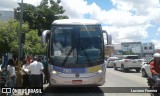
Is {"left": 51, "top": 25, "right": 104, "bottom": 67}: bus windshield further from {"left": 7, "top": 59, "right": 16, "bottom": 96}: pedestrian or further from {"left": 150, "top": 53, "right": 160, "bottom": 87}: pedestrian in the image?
{"left": 150, "top": 53, "right": 160, "bottom": 87}: pedestrian

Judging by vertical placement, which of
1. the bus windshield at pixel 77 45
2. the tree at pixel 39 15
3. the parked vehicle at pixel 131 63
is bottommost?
the parked vehicle at pixel 131 63

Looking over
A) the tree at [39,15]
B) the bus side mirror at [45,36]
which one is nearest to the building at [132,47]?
the tree at [39,15]

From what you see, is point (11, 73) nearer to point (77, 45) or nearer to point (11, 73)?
point (11, 73)

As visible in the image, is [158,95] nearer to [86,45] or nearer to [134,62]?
[86,45]

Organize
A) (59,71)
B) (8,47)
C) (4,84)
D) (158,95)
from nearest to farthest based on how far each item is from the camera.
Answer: (158,95) → (4,84) → (59,71) → (8,47)

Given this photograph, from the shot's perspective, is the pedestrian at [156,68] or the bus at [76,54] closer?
the pedestrian at [156,68]

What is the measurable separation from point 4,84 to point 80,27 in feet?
14.4

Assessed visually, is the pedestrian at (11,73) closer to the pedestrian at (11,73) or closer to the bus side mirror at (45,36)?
the pedestrian at (11,73)

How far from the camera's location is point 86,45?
14297 millimetres

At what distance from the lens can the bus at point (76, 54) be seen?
13.8 m

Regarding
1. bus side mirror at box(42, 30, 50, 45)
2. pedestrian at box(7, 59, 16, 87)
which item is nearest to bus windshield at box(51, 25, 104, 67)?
bus side mirror at box(42, 30, 50, 45)

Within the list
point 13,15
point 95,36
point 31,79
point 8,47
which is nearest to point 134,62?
point 8,47

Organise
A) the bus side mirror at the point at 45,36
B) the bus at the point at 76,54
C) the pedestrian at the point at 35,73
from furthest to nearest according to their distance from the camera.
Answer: the bus side mirror at the point at 45,36 < the bus at the point at 76,54 < the pedestrian at the point at 35,73

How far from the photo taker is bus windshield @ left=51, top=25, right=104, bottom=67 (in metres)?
14.0
